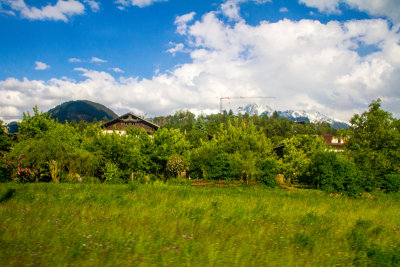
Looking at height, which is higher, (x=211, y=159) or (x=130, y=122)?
(x=130, y=122)

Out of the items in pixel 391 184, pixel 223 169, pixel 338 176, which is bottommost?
pixel 391 184

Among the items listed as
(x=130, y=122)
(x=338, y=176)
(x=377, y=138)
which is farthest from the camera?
(x=130, y=122)

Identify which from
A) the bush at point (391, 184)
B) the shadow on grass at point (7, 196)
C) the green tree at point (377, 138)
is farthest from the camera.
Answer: the green tree at point (377, 138)

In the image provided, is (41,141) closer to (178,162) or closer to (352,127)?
(178,162)

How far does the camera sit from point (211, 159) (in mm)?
17922

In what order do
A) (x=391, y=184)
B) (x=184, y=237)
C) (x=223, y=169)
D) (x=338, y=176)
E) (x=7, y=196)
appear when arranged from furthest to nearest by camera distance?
(x=223, y=169), (x=391, y=184), (x=338, y=176), (x=7, y=196), (x=184, y=237)

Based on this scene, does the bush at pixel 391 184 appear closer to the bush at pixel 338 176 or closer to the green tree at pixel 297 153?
the bush at pixel 338 176

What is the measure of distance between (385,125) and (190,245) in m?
26.9

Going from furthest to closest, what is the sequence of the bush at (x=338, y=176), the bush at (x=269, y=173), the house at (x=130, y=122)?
1. the house at (x=130, y=122)
2. the bush at (x=269, y=173)
3. the bush at (x=338, y=176)

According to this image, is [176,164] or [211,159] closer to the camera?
[211,159]

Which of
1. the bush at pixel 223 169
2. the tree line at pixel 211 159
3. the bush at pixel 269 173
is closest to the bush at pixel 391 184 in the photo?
the tree line at pixel 211 159

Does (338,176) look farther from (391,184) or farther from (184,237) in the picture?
(184,237)

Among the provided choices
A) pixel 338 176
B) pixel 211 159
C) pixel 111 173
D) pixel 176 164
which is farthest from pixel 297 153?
pixel 111 173

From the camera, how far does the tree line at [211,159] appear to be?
1562 centimetres
